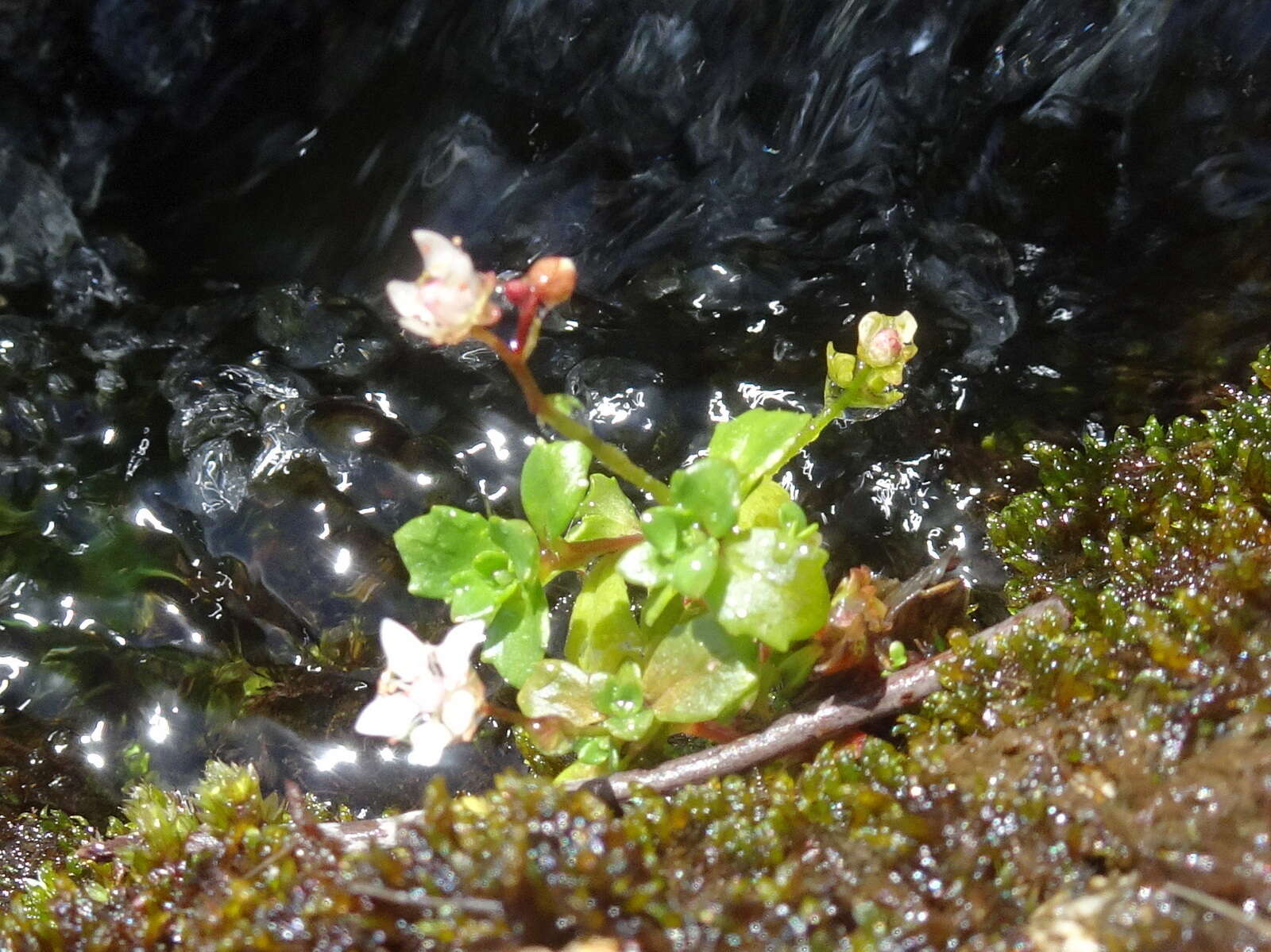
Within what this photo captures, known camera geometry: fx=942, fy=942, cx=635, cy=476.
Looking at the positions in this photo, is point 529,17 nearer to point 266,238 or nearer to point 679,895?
point 266,238

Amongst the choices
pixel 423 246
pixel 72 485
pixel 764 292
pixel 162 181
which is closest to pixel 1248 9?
pixel 764 292

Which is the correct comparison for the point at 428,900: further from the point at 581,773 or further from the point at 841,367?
the point at 841,367

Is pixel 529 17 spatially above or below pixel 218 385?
above

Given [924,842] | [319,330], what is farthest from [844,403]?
[319,330]

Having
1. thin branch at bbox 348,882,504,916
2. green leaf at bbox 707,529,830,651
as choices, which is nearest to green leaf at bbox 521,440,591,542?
green leaf at bbox 707,529,830,651

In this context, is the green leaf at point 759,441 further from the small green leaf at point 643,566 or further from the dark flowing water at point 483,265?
the dark flowing water at point 483,265

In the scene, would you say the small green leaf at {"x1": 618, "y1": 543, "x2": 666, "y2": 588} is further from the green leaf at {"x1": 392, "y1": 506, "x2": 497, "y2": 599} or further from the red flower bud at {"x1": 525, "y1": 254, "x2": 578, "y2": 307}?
the red flower bud at {"x1": 525, "y1": 254, "x2": 578, "y2": 307}
